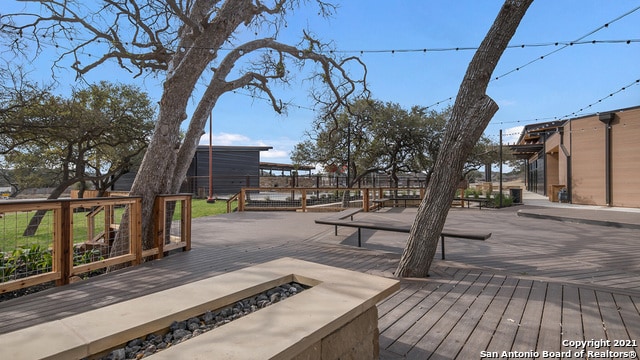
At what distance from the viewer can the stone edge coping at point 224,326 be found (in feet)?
4.28

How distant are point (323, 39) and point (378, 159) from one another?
333 inches

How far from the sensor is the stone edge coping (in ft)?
4.28

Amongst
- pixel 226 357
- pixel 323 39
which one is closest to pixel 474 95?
pixel 226 357

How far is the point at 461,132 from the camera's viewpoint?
3584 mm

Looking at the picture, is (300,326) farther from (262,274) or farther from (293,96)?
(293,96)

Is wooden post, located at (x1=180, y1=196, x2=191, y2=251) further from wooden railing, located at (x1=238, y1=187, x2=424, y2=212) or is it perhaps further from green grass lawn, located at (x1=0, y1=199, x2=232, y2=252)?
wooden railing, located at (x1=238, y1=187, x2=424, y2=212)

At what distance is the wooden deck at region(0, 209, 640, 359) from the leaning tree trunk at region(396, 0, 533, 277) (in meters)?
0.40

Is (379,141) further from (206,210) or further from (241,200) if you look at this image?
(206,210)

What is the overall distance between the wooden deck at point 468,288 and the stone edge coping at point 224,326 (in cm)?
62

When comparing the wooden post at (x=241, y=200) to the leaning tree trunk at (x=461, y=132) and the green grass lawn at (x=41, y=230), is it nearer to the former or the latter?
the green grass lawn at (x=41, y=230)

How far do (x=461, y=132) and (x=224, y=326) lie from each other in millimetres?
3115

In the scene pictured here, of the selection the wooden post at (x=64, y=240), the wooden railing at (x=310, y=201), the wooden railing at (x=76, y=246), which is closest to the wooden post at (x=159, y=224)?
the wooden railing at (x=76, y=246)

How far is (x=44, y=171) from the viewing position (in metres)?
17.2

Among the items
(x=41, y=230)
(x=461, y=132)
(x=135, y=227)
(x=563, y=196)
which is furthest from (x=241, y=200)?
(x=563, y=196)
